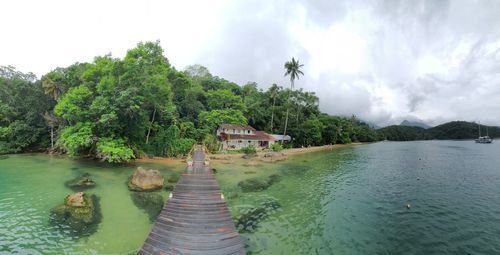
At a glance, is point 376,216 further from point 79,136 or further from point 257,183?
point 79,136

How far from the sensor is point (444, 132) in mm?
177625

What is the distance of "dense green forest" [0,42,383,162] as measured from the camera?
26.4m

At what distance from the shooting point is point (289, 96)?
69750 millimetres

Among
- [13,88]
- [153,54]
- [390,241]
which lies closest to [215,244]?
[390,241]

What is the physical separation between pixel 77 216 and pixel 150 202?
3.99 metres

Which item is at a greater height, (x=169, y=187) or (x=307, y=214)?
(x=169, y=187)

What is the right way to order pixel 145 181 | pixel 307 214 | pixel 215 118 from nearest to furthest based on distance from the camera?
pixel 307 214 < pixel 145 181 < pixel 215 118

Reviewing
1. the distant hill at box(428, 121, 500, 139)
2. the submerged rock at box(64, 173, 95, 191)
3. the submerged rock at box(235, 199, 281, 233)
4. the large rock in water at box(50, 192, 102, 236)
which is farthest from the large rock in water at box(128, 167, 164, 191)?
the distant hill at box(428, 121, 500, 139)

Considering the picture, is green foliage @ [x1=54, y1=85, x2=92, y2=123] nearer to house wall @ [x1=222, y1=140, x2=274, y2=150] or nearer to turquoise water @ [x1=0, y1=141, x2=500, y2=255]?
turquoise water @ [x1=0, y1=141, x2=500, y2=255]

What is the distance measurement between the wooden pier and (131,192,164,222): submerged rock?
117cm

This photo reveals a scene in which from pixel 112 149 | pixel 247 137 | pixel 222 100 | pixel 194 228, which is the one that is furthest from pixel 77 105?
pixel 247 137

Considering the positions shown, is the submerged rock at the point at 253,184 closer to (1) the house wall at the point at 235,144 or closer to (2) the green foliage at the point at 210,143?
(2) the green foliage at the point at 210,143

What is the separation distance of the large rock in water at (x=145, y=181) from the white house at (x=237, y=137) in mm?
27274

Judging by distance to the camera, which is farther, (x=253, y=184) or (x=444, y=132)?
(x=444, y=132)
